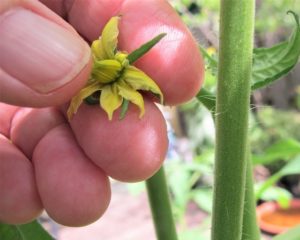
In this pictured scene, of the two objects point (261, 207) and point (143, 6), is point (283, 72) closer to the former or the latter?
point (143, 6)

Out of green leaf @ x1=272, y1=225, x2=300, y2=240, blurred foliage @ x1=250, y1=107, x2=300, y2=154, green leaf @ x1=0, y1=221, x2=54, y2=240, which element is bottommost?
blurred foliage @ x1=250, y1=107, x2=300, y2=154

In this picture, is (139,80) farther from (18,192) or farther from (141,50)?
(18,192)

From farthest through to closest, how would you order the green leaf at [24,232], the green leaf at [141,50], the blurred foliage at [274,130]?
the blurred foliage at [274,130]
the green leaf at [24,232]
the green leaf at [141,50]

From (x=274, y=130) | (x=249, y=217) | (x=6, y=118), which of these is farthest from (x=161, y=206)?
(x=274, y=130)

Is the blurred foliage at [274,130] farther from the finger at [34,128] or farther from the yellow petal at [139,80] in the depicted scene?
the yellow petal at [139,80]

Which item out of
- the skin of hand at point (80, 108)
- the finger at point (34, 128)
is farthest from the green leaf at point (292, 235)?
the finger at point (34, 128)

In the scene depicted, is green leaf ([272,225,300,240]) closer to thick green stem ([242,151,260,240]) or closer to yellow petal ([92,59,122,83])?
thick green stem ([242,151,260,240])

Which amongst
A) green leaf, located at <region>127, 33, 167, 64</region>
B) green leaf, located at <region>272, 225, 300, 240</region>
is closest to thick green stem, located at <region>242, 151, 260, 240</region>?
green leaf, located at <region>272, 225, 300, 240</region>
